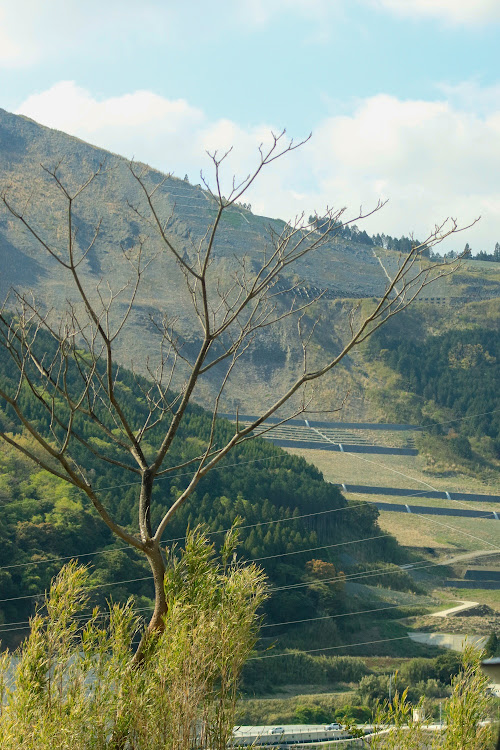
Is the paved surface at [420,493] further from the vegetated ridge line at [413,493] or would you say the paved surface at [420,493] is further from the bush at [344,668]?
the bush at [344,668]

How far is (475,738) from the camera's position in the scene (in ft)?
15.1

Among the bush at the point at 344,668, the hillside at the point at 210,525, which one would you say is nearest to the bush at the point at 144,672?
the hillside at the point at 210,525

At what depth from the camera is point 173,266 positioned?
96188mm

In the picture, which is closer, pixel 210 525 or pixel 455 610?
pixel 210 525

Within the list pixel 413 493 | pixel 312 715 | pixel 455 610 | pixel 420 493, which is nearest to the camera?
pixel 312 715

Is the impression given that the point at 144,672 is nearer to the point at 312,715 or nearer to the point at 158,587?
the point at 158,587

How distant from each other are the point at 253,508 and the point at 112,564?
39.3 feet

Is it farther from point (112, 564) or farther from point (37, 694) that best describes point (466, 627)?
point (37, 694)

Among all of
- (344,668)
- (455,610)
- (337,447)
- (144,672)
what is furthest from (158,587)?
(337,447)

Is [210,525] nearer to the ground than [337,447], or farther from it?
farther from it

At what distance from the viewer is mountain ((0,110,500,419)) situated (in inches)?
3275

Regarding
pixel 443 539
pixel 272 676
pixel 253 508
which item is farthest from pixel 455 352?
pixel 272 676

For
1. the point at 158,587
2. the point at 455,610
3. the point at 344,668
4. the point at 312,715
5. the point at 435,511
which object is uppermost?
the point at 158,587

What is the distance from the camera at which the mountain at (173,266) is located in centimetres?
8319
